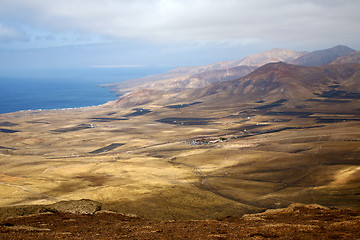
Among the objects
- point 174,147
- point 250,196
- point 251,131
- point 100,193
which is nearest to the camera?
point 100,193

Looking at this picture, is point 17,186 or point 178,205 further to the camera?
point 17,186

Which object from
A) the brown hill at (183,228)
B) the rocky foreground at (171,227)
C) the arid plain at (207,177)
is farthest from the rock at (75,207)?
the arid plain at (207,177)

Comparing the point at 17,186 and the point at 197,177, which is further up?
the point at 17,186

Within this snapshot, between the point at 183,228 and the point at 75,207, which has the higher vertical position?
the point at 75,207

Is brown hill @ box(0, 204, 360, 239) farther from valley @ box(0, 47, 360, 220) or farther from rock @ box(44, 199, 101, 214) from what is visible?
valley @ box(0, 47, 360, 220)

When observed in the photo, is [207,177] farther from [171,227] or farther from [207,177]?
[171,227]

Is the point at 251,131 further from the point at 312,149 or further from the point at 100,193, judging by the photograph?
the point at 100,193

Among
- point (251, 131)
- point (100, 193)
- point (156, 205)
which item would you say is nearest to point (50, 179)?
point (100, 193)

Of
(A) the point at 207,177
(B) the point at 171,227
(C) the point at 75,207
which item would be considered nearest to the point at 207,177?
(A) the point at 207,177
